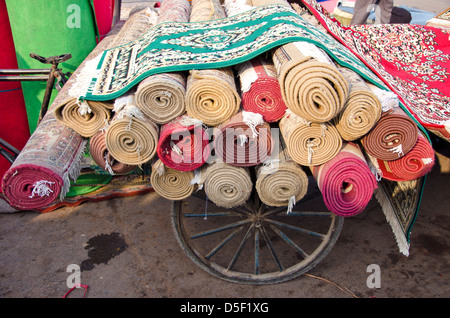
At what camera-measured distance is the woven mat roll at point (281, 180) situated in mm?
2248

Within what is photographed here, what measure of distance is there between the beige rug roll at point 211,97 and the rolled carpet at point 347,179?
2.01ft

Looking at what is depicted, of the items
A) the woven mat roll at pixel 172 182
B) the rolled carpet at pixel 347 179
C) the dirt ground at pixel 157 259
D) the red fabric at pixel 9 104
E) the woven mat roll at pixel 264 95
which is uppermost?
the woven mat roll at pixel 264 95

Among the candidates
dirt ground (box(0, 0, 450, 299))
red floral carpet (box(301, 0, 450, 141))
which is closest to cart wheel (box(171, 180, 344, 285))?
dirt ground (box(0, 0, 450, 299))

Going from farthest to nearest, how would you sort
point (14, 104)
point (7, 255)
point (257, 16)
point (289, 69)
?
point (14, 104) → point (7, 255) → point (257, 16) → point (289, 69)

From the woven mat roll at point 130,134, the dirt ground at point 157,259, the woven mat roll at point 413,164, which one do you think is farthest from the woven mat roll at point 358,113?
the dirt ground at point 157,259

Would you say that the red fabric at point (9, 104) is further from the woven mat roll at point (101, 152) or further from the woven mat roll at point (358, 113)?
the woven mat roll at point (358, 113)

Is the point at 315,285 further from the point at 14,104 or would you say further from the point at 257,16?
the point at 14,104

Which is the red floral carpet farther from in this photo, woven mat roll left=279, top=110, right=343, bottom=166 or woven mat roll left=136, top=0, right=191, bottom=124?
woven mat roll left=136, top=0, right=191, bottom=124

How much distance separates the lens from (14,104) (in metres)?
4.16

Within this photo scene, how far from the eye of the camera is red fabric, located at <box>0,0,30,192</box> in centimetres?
403

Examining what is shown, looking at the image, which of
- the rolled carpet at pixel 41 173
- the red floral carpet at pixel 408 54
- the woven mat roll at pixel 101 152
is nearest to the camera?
the rolled carpet at pixel 41 173

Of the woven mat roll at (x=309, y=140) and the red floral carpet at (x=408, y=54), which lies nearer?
the woven mat roll at (x=309, y=140)
